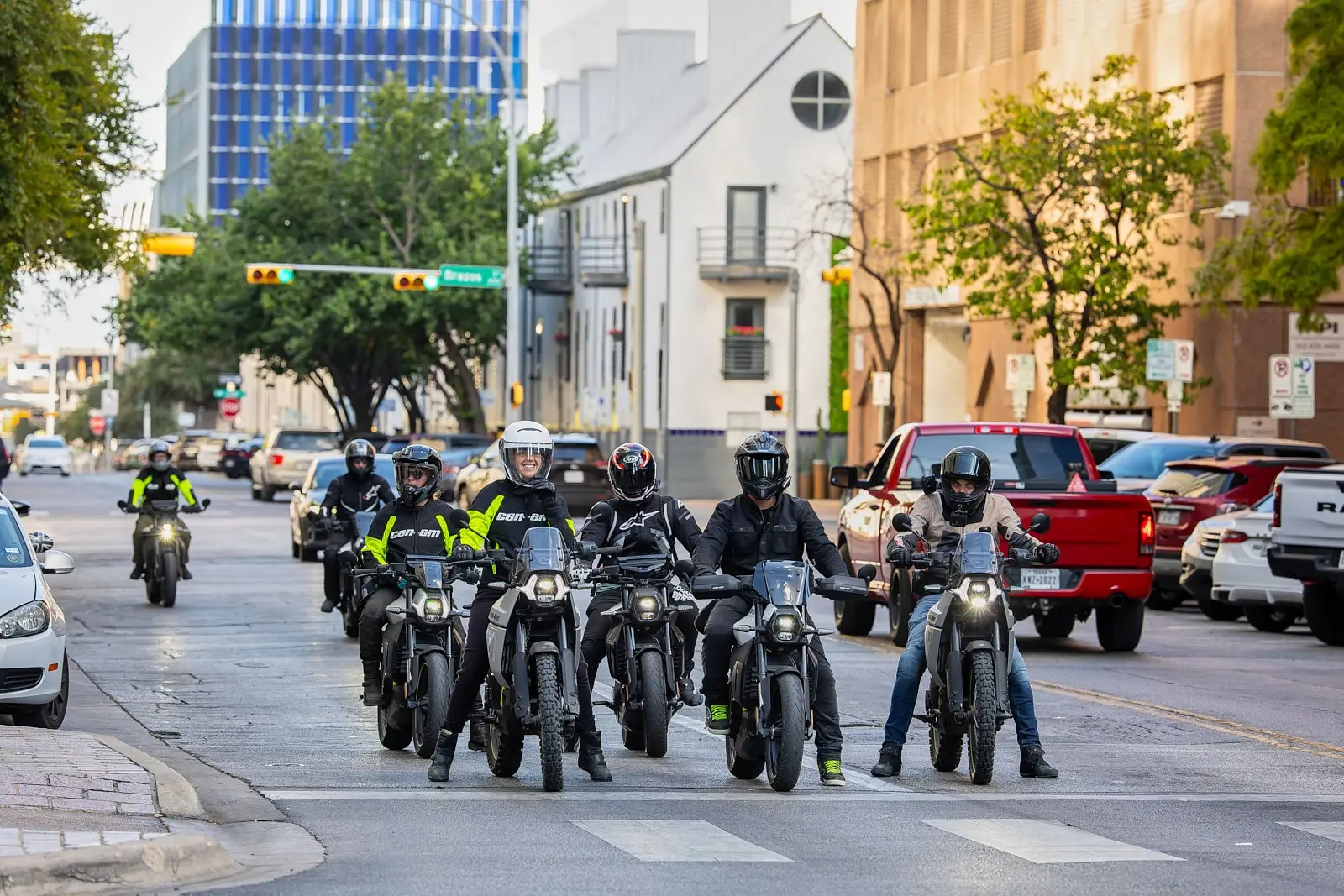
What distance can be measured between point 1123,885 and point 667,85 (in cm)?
7149

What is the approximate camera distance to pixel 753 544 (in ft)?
40.9

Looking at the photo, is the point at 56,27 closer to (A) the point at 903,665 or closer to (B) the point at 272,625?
(B) the point at 272,625

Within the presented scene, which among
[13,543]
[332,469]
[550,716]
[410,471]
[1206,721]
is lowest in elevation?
[1206,721]

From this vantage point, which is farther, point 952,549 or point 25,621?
point 25,621

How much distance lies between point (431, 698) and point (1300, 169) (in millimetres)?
26275

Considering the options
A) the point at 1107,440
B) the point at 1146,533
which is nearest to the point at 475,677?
the point at 1146,533

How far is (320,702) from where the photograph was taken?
16.3 m

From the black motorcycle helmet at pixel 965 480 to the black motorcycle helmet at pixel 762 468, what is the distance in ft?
4.09

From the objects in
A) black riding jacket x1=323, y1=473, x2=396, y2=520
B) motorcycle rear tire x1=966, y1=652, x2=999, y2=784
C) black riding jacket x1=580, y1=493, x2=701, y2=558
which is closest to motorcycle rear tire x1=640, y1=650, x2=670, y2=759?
black riding jacket x1=580, y1=493, x2=701, y2=558

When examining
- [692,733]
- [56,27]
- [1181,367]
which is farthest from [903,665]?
[1181,367]

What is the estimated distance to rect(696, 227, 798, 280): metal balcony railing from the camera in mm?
67562

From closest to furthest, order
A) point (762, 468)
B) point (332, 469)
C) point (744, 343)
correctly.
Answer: point (762, 468) < point (332, 469) < point (744, 343)

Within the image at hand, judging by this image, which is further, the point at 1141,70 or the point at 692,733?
the point at 1141,70

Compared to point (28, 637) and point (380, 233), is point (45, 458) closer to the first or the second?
point (380, 233)
